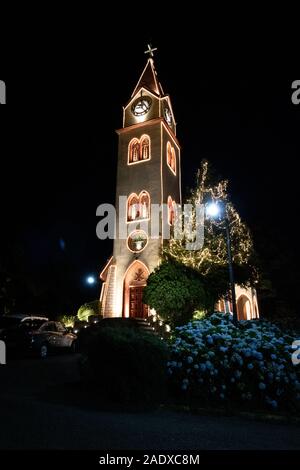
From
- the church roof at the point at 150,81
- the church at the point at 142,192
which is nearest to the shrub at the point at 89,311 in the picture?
the church at the point at 142,192

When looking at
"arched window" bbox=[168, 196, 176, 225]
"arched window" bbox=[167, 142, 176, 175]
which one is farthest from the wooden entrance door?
"arched window" bbox=[167, 142, 176, 175]

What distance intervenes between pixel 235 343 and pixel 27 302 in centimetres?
2411

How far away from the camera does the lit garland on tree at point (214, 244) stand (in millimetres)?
21281

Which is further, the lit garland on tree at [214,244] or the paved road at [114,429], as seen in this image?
the lit garland on tree at [214,244]

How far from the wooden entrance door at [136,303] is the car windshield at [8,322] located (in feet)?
36.2

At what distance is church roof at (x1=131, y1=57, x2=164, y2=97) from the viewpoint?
3011 cm

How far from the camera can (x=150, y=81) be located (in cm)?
3098

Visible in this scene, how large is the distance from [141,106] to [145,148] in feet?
14.5

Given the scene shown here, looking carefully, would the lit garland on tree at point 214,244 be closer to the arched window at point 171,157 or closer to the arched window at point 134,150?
the arched window at point 171,157

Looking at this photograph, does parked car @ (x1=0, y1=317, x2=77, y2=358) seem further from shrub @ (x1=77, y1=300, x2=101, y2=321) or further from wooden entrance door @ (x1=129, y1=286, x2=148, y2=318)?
shrub @ (x1=77, y1=300, x2=101, y2=321)

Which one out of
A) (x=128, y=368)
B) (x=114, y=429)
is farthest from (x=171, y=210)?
(x=114, y=429)

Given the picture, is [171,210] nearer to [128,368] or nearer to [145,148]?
[145,148]
